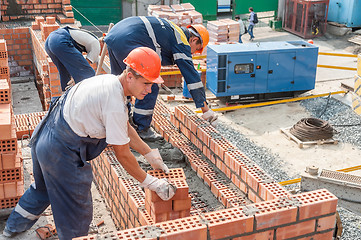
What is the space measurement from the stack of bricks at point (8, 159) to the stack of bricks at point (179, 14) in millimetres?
10839

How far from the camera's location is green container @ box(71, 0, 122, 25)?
64.1 feet

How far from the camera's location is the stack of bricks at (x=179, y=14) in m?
15.7

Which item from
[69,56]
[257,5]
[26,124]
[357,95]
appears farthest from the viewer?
[257,5]

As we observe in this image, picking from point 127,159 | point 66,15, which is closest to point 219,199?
point 127,159

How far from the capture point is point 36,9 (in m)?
14.0

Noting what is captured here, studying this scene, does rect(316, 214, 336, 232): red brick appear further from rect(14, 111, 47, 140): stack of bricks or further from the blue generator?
the blue generator

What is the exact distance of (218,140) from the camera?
515cm

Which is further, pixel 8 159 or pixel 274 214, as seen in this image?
pixel 8 159

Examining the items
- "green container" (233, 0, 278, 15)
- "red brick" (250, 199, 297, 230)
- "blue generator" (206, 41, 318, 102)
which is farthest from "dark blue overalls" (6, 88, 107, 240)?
"green container" (233, 0, 278, 15)

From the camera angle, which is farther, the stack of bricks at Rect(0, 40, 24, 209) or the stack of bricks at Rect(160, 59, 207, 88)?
the stack of bricks at Rect(160, 59, 207, 88)

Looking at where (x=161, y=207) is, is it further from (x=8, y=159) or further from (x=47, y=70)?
(x=47, y=70)

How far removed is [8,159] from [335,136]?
24.9ft

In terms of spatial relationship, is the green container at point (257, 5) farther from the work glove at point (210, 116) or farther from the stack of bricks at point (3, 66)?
the work glove at point (210, 116)

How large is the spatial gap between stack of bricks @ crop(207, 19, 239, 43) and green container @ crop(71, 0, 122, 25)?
6.06 metres
